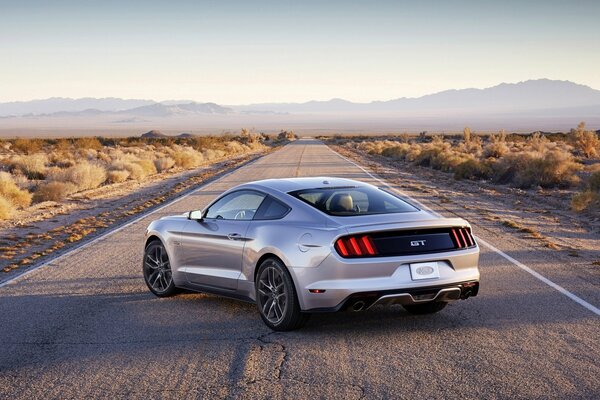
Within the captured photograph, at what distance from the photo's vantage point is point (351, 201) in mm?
8109

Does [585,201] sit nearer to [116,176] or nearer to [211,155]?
[116,176]

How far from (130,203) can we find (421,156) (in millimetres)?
27542

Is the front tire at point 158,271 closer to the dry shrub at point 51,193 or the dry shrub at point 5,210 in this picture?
the dry shrub at point 5,210

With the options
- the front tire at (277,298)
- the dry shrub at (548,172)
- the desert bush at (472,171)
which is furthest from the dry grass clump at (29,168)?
the front tire at (277,298)

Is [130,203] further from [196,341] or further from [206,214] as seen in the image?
[196,341]

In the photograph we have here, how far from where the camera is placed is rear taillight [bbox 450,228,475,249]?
25.6 feet

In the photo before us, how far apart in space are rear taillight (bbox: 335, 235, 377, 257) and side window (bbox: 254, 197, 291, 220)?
35.3 inches

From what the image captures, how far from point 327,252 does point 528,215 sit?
13327 millimetres

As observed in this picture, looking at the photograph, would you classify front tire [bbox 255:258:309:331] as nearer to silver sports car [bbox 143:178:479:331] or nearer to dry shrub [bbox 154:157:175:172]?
silver sports car [bbox 143:178:479:331]

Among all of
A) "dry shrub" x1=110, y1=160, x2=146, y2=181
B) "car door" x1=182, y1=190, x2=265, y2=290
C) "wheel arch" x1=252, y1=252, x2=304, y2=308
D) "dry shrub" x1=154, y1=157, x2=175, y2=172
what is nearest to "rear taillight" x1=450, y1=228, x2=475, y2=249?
"wheel arch" x1=252, y1=252, x2=304, y2=308

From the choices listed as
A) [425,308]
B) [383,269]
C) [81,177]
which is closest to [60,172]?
[81,177]

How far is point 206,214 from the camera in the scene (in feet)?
30.1

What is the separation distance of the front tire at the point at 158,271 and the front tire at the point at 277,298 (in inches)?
70.7

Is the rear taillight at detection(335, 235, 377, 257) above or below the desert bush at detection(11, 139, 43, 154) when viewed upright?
above
